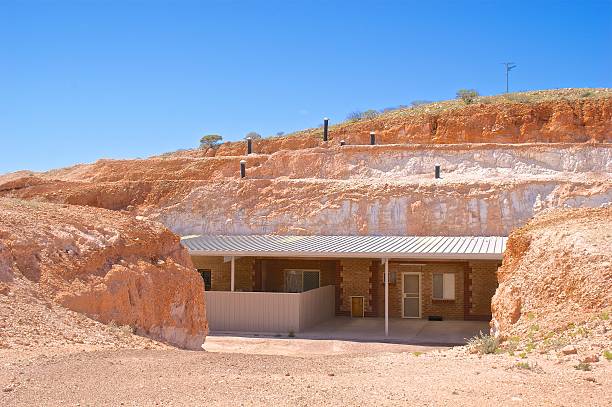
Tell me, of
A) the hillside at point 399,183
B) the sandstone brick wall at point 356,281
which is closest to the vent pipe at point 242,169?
the hillside at point 399,183

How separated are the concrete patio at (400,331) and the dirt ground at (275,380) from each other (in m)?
10.9

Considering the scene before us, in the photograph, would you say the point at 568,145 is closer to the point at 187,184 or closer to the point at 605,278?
the point at 187,184

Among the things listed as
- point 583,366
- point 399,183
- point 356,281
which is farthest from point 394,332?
point 583,366

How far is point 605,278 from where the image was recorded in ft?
32.7

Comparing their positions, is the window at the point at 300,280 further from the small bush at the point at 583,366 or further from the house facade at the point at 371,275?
the small bush at the point at 583,366

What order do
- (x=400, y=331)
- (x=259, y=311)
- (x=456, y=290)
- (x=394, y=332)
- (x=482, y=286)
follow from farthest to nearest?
(x=456, y=290), (x=482, y=286), (x=259, y=311), (x=400, y=331), (x=394, y=332)

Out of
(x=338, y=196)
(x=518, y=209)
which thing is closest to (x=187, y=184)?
(x=338, y=196)

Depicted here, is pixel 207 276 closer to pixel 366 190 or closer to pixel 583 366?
pixel 366 190

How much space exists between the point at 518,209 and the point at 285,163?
1206 centimetres

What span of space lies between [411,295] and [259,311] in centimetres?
562

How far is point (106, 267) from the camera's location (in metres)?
10.5

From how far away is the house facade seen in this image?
22.8 metres

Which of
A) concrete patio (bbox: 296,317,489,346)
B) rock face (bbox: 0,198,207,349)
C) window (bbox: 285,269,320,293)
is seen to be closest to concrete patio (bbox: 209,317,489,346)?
concrete patio (bbox: 296,317,489,346)

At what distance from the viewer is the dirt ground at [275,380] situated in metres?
6.16
